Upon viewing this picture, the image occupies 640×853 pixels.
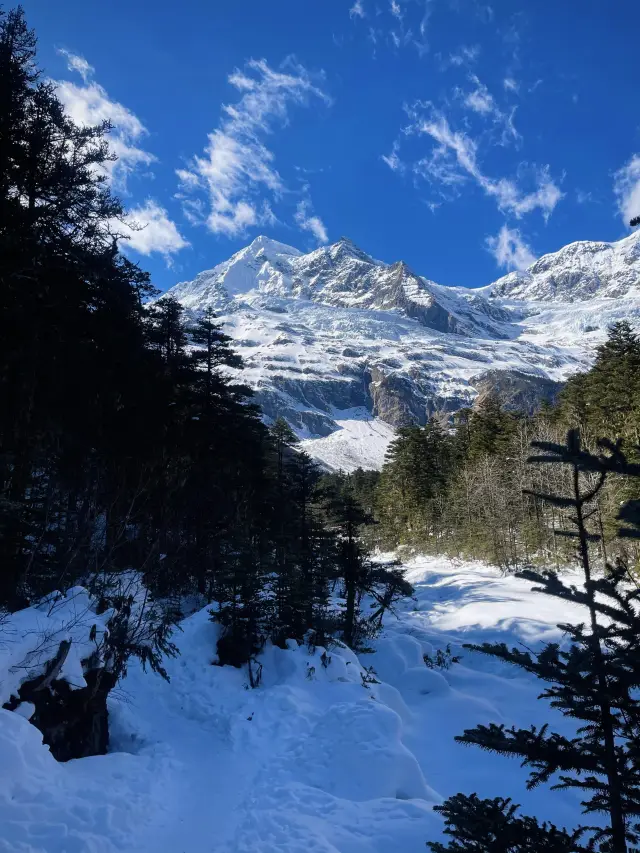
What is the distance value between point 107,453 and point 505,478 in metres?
30.3

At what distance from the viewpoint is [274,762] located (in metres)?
8.21

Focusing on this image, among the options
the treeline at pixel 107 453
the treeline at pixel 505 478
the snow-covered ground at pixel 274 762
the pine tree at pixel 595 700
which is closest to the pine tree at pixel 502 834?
the pine tree at pixel 595 700

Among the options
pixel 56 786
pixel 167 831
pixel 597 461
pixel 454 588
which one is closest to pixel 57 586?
pixel 56 786

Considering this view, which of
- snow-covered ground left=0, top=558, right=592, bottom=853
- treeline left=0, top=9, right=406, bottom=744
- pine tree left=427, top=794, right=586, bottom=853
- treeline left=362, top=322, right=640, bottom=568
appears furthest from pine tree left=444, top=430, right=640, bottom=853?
treeline left=362, top=322, right=640, bottom=568

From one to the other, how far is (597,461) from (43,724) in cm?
728

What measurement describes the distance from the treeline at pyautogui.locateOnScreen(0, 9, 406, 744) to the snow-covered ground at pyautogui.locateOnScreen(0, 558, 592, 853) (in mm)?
1117

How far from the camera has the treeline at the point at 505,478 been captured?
1054 inches

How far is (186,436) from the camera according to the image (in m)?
17.5

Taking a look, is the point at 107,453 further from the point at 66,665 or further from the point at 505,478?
the point at 505,478

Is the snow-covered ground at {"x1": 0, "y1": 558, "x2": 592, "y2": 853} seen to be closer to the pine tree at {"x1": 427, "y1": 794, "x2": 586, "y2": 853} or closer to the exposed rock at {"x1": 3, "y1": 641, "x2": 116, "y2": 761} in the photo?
the exposed rock at {"x1": 3, "y1": 641, "x2": 116, "y2": 761}

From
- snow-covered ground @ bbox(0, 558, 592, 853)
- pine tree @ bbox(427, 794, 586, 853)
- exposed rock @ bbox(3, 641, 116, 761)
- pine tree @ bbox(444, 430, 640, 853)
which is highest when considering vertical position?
pine tree @ bbox(444, 430, 640, 853)

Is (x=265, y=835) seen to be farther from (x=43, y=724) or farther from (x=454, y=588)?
(x=454, y=588)

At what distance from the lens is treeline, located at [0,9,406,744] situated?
8.66 m

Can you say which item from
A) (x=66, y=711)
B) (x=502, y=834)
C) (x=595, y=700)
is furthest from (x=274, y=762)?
(x=595, y=700)
